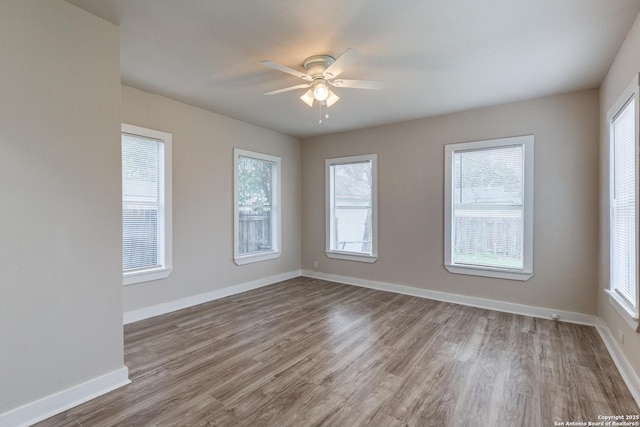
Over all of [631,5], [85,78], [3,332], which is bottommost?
[3,332]

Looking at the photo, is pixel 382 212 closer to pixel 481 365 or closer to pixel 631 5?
pixel 481 365

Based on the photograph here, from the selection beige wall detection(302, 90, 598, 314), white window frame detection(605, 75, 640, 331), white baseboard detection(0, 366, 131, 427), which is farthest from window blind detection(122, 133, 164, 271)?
white window frame detection(605, 75, 640, 331)

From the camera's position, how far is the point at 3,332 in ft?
5.72

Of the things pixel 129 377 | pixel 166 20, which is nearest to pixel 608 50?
pixel 166 20

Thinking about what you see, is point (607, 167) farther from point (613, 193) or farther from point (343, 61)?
point (343, 61)

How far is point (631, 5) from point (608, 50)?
70 cm

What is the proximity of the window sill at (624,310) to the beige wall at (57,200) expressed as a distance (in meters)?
3.72

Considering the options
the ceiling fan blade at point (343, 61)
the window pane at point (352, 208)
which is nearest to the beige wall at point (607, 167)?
the ceiling fan blade at point (343, 61)

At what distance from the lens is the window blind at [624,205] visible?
90.7 inches

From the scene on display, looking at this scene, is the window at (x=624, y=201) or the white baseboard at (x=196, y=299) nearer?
the window at (x=624, y=201)

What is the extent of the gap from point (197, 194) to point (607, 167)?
4.71 meters

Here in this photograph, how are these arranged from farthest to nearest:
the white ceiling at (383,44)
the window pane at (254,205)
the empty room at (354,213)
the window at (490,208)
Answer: the window pane at (254,205), the window at (490,208), the white ceiling at (383,44), the empty room at (354,213)

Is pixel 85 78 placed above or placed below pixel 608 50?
below

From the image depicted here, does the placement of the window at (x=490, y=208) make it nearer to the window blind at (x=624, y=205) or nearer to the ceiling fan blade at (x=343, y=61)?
the window blind at (x=624, y=205)
